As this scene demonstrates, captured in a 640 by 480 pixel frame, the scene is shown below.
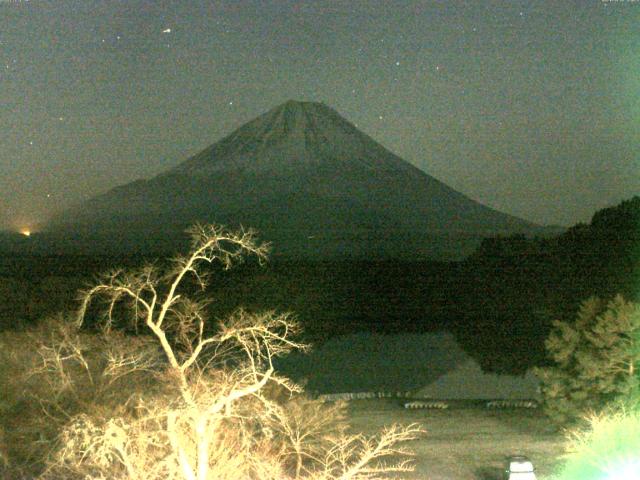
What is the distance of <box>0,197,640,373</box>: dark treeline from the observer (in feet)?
94.8

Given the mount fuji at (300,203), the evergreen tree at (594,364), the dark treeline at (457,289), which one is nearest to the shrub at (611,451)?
the evergreen tree at (594,364)

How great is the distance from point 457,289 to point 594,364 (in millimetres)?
20418

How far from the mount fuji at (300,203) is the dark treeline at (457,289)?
28.4 m

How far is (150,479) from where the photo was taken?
7371 millimetres

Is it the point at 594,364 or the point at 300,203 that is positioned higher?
the point at 300,203

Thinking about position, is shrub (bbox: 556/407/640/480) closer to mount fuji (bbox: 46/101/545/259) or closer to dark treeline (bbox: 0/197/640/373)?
dark treeline (bbox: 0/197/640/373)

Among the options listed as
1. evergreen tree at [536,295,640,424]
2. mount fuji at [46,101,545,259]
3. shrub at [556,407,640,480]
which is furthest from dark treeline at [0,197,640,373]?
mount fuji at [46,101,545,259]

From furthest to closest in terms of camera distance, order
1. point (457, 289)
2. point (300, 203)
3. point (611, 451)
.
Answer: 1. point (300, 203)
2. point (457, 289)
3. point (611, 451)

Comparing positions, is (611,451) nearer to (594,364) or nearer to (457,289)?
(594,364)

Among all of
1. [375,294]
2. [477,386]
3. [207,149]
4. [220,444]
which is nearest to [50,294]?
[477,386]

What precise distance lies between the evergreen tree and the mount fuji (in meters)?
51.7

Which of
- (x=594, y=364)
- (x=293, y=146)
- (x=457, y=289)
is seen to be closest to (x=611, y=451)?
(x=594, y=364)

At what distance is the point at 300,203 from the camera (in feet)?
305

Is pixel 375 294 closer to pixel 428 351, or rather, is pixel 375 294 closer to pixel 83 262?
pixel 428 351
